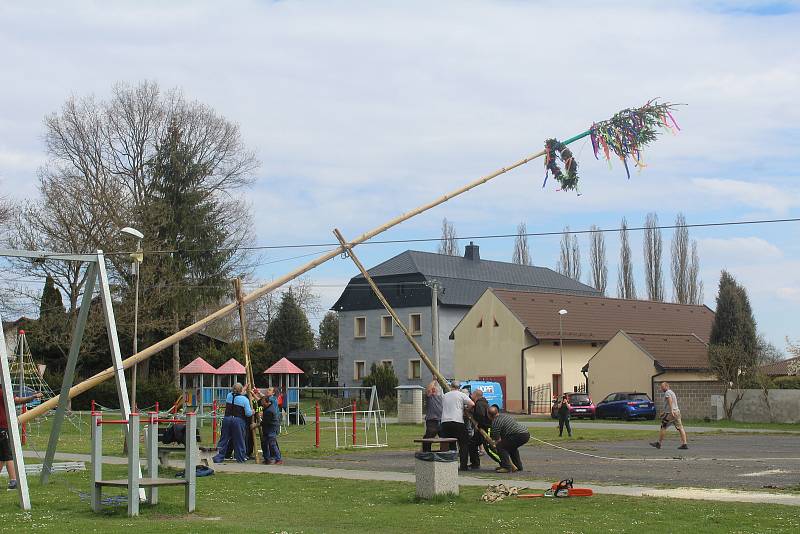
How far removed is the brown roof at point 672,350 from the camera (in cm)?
5159

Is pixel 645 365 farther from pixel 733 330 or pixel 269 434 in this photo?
pixel 269 434

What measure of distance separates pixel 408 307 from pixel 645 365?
23.7 meters

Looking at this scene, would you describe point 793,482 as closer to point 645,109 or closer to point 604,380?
point 645,109

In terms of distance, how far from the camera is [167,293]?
5381 cm

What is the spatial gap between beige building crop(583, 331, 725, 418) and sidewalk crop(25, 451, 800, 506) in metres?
31.4

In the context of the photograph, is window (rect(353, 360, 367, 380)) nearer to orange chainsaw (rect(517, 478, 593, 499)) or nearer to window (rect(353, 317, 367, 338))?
window (rect(353, 317, 367, 338))

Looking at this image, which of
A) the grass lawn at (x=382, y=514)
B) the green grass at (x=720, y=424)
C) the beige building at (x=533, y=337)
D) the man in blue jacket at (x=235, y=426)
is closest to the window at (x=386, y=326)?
the beige building at (x=533, y=337)

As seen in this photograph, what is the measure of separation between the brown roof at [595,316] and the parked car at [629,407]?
33.8ft

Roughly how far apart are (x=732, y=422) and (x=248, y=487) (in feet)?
103

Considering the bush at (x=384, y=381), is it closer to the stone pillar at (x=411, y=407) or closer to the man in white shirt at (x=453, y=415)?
the stone pillar at (x=411, y=407)

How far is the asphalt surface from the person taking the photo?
18125 mm

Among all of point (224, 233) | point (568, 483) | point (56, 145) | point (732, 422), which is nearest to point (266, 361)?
point (224, 233)

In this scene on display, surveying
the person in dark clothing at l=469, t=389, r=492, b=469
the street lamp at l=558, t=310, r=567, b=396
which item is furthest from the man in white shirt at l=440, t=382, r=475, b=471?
the street lamp at l=558, t=310, r=567, b=396

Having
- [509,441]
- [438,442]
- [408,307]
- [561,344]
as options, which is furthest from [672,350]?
[438,442]
